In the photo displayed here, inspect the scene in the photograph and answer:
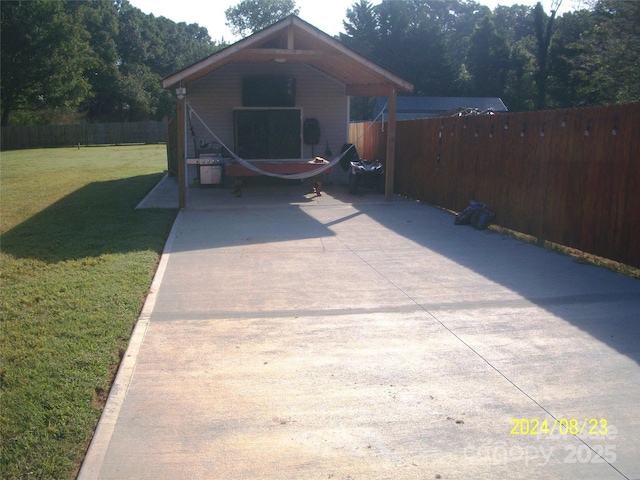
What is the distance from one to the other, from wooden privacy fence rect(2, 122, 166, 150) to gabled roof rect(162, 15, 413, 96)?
133ft

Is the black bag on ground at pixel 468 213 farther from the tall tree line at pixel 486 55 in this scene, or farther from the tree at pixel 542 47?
the tree at pixel 542 47

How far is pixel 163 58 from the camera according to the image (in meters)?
73.3

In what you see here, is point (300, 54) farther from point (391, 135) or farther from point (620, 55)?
point (620, 55)

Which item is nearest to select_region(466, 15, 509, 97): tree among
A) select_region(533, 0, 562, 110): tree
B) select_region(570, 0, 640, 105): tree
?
select_region(533, 0, 562, 110): tree

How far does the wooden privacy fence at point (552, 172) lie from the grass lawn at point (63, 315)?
592 centimetres

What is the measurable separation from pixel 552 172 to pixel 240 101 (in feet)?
35.3

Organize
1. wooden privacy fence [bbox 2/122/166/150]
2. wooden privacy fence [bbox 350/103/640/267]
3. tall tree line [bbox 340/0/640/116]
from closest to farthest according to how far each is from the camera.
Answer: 1. wooden privacy fence [bbox 350/103/640/267]
2. tall tree line [bbox 340/0/640/116]
3. wooden privacy fence [bbox 2/122/166/150]

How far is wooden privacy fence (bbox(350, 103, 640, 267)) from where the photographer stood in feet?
27.1

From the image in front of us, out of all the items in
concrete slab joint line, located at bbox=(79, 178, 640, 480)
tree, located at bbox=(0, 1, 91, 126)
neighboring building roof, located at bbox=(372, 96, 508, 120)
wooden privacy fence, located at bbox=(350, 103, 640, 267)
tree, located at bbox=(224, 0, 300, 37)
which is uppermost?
tree, located at bbox=(224, 0, 300, 37)

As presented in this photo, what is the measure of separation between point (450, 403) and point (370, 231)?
6989 millimetres

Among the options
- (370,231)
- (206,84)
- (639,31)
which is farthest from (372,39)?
(370,231)

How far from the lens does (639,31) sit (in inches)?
840

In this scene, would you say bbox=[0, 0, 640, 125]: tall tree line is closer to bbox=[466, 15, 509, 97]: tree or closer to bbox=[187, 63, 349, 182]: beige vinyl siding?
bbox=[466, 15, 509, 97]: tree

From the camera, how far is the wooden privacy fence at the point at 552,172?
8258 mm
